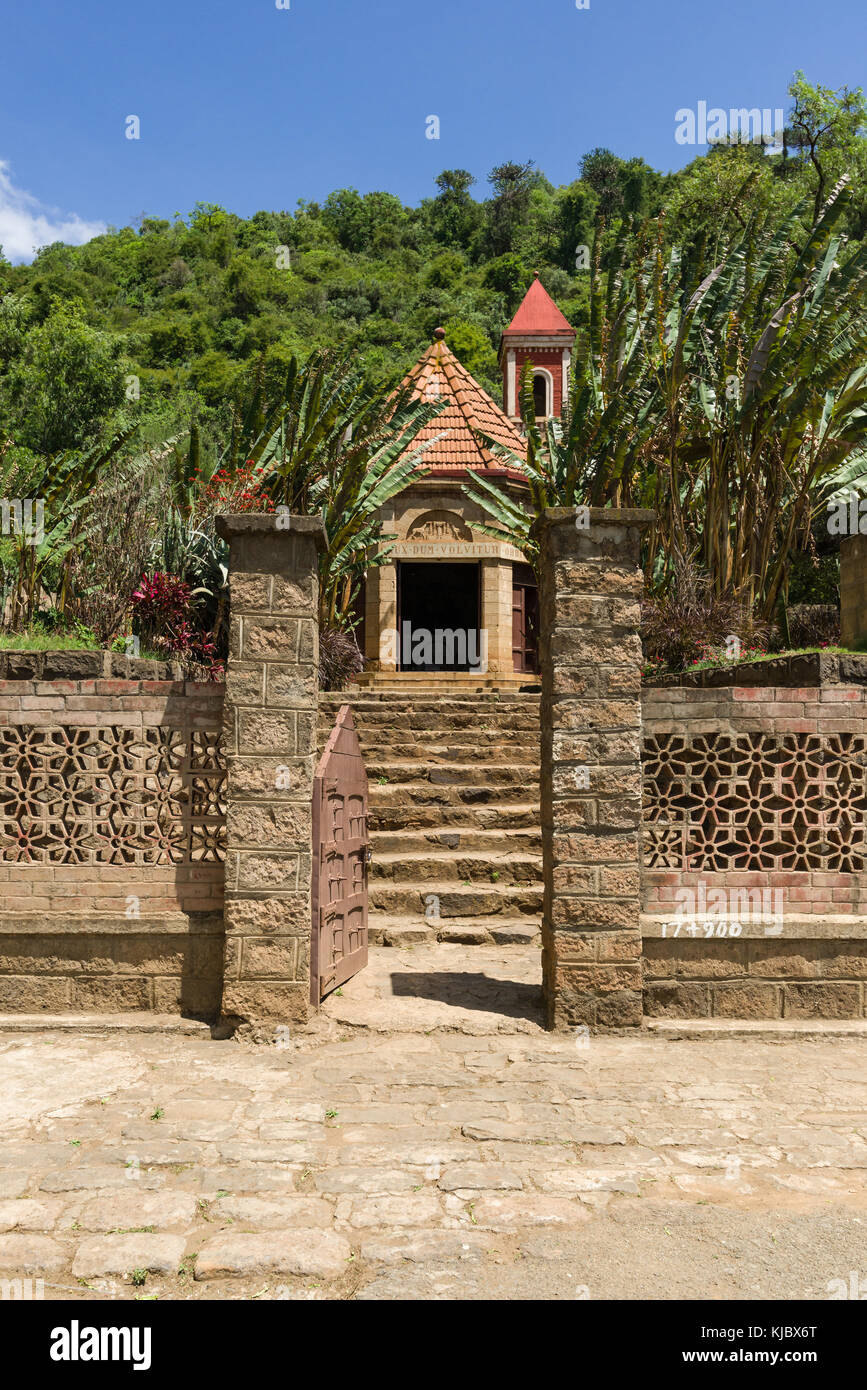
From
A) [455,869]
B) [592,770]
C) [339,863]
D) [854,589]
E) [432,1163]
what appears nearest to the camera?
[432,1163]

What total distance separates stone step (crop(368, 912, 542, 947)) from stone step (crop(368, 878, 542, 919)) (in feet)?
0.57

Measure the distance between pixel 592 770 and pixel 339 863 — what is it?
5.23 feet

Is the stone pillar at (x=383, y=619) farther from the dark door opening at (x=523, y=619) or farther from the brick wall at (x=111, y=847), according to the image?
the brick wall at (x=111, y=847)

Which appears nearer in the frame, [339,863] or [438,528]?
[339,863]

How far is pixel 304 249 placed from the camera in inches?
2746

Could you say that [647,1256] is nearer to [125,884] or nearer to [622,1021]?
[622,1021]

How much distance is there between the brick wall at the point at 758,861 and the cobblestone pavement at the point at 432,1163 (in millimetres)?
333

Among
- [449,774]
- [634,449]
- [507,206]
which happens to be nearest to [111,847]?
[449,774]

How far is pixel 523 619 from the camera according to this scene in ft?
58.4

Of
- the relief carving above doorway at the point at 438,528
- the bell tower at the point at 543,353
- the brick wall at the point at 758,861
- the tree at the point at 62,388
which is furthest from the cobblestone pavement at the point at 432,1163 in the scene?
the tree at the point at 62,388

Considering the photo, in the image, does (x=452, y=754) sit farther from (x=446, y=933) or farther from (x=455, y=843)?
(x=446, y=933)

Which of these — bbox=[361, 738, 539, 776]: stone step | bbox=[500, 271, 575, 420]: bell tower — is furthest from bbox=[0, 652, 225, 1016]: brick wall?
bbox=[500, 271, 575, 420]: bell tower

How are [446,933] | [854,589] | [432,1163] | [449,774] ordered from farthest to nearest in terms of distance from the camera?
[449,774] < [854,589] < [446,933] < [432,1163]

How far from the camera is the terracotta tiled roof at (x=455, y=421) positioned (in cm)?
1694
